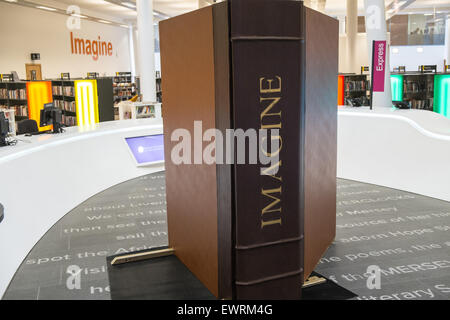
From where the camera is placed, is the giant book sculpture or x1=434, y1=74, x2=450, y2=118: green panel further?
x1=434, y1=74, x2=450, y2=118: green panel

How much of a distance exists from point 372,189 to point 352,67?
12.9 metres

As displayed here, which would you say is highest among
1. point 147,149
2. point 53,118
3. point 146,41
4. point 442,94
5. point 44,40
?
point 44,40

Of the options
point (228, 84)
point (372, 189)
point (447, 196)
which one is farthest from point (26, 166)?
point (447, 196)

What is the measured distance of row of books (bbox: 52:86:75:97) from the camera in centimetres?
1114

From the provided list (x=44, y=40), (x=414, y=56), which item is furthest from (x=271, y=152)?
(x=414, y=56)

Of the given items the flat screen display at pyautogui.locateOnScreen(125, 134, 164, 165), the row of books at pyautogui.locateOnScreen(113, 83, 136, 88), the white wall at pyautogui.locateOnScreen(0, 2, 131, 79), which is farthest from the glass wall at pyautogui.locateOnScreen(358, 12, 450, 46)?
the flat screen display at pyautogui.locateOnScreen(125, 134, 164, 165)

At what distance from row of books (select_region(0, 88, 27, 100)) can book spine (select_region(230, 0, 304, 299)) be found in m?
10.1

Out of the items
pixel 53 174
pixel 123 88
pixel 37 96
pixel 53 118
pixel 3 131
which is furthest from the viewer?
pixel 123 88

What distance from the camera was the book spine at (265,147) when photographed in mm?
2277

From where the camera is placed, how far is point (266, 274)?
8.21ft

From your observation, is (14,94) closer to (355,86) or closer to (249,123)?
(355,86)

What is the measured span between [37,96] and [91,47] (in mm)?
9864

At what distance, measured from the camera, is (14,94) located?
11.4 meters

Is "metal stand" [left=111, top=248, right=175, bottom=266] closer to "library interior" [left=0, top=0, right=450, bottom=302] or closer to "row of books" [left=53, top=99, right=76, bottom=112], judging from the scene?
"library interior" [left=0, top=0, right=450, bottom=302]
